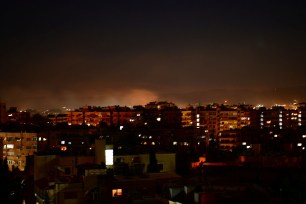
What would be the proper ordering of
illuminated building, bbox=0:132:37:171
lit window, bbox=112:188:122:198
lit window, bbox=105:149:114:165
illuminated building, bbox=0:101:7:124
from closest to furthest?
lit window, bbox=112:188:122:198 < lit window, bbox=105:149:114:165 < illuminated building, bbox=0:132:37:171 < illuminated building, bbox=0:101:7:124

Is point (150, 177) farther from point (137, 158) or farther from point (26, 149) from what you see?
point (26, 149)

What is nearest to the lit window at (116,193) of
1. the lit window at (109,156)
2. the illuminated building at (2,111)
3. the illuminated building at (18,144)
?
the lit window at (109,156)

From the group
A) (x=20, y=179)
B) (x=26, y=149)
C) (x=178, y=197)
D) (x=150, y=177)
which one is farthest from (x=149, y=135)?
(x=178, y=197)

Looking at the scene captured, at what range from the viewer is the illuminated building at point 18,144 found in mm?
37500

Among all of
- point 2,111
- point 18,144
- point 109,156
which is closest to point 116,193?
point 109,156

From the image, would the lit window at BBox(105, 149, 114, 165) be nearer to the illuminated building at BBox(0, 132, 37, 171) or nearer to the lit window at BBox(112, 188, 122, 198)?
the lit window at BBox(112, 188, 122, 198)

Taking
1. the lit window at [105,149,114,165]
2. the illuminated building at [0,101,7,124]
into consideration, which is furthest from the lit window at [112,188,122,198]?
the illuminated building at [0,101,7,124]

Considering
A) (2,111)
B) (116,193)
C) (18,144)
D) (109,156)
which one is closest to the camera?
(116,193)

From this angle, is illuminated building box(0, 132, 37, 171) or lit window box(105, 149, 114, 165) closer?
lit window box(105, 149, 114, 165)

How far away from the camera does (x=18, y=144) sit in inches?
1515

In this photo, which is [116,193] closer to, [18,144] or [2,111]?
[18,144]

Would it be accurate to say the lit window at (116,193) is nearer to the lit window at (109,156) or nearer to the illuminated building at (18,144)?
the lit window at (109,156)

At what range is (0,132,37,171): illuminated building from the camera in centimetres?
3750

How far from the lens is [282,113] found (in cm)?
7944
